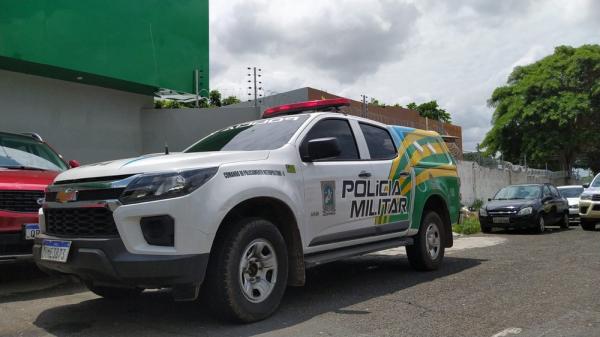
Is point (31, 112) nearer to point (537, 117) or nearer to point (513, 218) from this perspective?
point (513, 218)

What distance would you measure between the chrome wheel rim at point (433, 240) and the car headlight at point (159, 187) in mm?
4032

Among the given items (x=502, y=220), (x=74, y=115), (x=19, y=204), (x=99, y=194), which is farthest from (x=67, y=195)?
(x=502, y=220)

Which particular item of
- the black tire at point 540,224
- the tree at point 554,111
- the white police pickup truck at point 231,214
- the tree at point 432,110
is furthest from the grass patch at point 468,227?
the tree at point 432,110

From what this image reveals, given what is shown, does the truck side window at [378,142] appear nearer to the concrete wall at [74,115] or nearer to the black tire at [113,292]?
the black tire at [113,292]

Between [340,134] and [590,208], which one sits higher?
[340,134]

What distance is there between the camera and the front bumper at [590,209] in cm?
1402

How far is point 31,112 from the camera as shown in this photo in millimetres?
11445

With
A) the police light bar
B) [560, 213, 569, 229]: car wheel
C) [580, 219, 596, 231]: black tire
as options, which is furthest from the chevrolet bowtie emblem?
[560, 213, 569, 229]: car wheel

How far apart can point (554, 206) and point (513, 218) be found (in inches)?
77.4

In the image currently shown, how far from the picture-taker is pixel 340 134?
20.0 feet

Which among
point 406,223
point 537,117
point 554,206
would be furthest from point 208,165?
point 537,117

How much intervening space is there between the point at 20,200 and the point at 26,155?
1.51 meters

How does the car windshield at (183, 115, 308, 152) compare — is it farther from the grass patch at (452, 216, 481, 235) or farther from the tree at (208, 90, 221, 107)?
the tree at (208, 90, 221, 107)

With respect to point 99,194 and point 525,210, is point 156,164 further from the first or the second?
point 525,210
